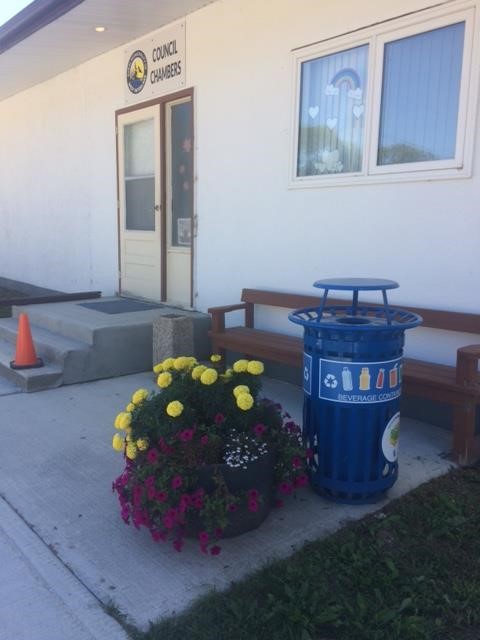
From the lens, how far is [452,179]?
412 cm

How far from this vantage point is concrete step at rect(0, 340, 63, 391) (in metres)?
5.27

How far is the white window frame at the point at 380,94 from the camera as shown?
3.95 meters

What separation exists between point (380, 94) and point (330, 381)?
2686mm

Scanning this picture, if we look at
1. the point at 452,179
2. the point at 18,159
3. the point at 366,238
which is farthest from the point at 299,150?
the point at 18,159

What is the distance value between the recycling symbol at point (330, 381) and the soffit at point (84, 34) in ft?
15.5

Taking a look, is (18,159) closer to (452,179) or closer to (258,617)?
(452,179)

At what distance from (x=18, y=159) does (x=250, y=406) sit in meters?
9.51

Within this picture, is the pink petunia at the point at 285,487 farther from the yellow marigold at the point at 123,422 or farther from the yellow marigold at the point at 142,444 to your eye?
the yellow marigold at the point at 123,422

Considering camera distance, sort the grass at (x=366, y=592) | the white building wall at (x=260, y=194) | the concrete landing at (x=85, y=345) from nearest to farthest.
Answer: the grass at (x=366, y=592) < the white building wall at (x=260, y=194) < the concrete landing at (x=85, y=345)

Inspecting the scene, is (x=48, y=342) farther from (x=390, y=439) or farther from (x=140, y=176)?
(x=390, y=439)

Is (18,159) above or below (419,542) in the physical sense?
above

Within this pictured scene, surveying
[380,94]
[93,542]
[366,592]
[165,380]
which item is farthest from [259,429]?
[380,94]

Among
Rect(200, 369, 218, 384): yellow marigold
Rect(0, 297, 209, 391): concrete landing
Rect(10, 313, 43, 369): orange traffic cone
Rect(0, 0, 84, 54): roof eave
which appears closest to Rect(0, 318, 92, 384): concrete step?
Rect(0, 297, 209, 391): concrete landing

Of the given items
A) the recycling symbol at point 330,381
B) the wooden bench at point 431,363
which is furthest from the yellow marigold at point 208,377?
the wooden bench at point 431,363
